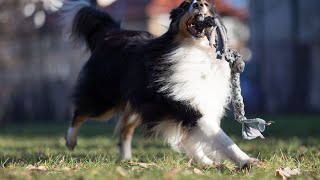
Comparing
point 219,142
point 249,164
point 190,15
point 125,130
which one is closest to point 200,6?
point 190,15

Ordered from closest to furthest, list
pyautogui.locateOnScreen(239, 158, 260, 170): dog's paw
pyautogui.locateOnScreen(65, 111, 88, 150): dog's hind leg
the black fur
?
pyautogui.locateOnScreen(239, 158, 260, 170): dog's paw → the black fur → pyautogui.locateOnScreen(65, 111, 88, 150): dog's hind leg

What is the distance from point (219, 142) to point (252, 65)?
17153 millimetres

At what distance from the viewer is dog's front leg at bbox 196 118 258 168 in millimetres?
5302

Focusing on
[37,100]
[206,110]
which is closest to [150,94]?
[206,110]

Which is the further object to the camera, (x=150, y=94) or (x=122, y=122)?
(x=122, y=122)

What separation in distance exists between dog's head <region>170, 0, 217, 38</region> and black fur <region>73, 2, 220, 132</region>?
0.05 ft

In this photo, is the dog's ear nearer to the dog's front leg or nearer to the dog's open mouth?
the dog's open mouth

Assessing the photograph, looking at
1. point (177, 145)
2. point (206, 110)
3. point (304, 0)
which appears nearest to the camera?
point (206, 110)

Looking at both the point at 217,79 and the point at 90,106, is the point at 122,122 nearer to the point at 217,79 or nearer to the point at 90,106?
the point at 90,106

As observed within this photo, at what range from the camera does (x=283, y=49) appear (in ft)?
73.1

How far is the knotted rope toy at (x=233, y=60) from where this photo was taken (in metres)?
5.50

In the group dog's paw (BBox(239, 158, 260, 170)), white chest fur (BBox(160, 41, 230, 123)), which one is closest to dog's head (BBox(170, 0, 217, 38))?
white chest fur (BBox(160, 41, 230, 123))

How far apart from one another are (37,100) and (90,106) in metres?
15.1

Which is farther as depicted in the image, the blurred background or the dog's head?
the blurred background
